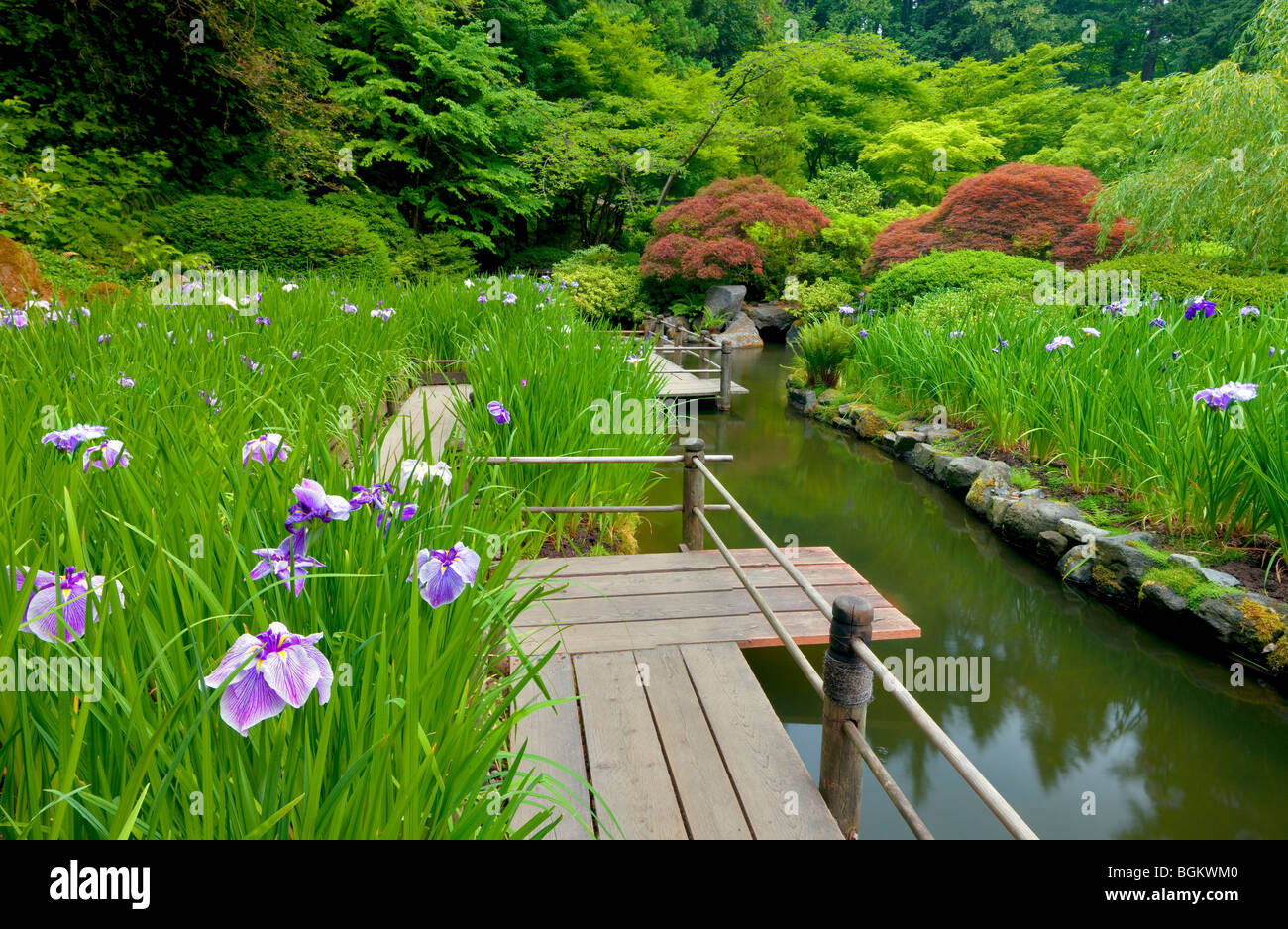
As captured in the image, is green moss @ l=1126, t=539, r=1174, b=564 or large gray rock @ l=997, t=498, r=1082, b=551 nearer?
green moss @ l=1126, t=539, r=1174, b=564

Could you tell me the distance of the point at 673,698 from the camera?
7.83 ft

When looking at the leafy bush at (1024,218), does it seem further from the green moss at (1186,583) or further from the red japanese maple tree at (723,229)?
the green moss at (1186,583)

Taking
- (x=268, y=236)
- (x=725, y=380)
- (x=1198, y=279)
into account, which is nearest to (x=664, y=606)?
(x=725, y=380)

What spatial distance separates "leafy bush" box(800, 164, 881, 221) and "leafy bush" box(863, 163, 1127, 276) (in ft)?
16.3

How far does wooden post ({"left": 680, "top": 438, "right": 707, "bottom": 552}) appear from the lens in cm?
375

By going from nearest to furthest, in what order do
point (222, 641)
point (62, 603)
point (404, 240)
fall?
1. point (62, 603)
2. point (222, 641)
3. point (404, 240)

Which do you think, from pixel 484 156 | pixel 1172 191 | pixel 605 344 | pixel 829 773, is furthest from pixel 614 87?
pixel 829 773

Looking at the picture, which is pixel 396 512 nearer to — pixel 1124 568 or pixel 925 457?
pixel 1124 568

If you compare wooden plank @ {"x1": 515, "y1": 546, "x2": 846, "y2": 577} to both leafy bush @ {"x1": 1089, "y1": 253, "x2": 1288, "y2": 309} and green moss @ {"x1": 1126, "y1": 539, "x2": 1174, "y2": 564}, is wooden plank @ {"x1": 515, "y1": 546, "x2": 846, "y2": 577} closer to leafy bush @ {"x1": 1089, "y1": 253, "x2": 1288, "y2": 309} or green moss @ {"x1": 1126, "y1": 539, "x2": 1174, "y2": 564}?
green moss @ {"x1": 1126, "y1": 539, "x2": 1174, "y2": 564}

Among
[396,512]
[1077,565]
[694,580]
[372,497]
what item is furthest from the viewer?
[1077,565]

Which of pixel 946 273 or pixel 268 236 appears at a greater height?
pixel 268 236

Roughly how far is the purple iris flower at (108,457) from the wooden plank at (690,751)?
1.49 meters

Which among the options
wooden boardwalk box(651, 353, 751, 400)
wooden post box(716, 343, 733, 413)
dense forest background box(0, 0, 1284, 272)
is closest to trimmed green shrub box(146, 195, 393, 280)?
dense forest background box(0, 0, 1284, 272)

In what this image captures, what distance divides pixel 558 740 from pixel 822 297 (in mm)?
13235
